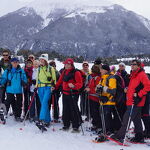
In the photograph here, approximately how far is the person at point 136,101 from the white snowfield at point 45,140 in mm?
297

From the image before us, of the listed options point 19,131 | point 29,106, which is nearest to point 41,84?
point 29,106

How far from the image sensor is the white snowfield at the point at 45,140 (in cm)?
682

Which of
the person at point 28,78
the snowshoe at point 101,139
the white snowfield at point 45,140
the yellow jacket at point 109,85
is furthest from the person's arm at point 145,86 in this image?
the person at point 28,78

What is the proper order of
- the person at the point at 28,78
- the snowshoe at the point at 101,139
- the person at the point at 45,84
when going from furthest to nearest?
1. the person at the point at 28,78
2. the person at the point at 45,84
3. the snowshoe at the point at 101,139

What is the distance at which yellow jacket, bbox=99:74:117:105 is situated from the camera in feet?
23.7

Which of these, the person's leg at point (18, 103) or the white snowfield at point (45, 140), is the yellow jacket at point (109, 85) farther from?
the person's leg at point (18, 103)

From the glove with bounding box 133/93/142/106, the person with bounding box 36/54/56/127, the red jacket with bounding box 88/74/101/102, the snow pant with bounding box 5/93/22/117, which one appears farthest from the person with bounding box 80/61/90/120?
the glove with bounding box 133/93/142/106

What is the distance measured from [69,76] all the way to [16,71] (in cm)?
203

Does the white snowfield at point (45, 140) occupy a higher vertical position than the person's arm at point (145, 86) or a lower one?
lower

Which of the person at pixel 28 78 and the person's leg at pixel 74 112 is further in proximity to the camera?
the person at pixel 28 78

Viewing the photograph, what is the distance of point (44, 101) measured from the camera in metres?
8.49

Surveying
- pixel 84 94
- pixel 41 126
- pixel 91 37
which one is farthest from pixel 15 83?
pixel 91 37

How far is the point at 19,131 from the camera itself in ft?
26.7

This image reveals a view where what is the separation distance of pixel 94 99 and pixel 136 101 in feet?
5.67
